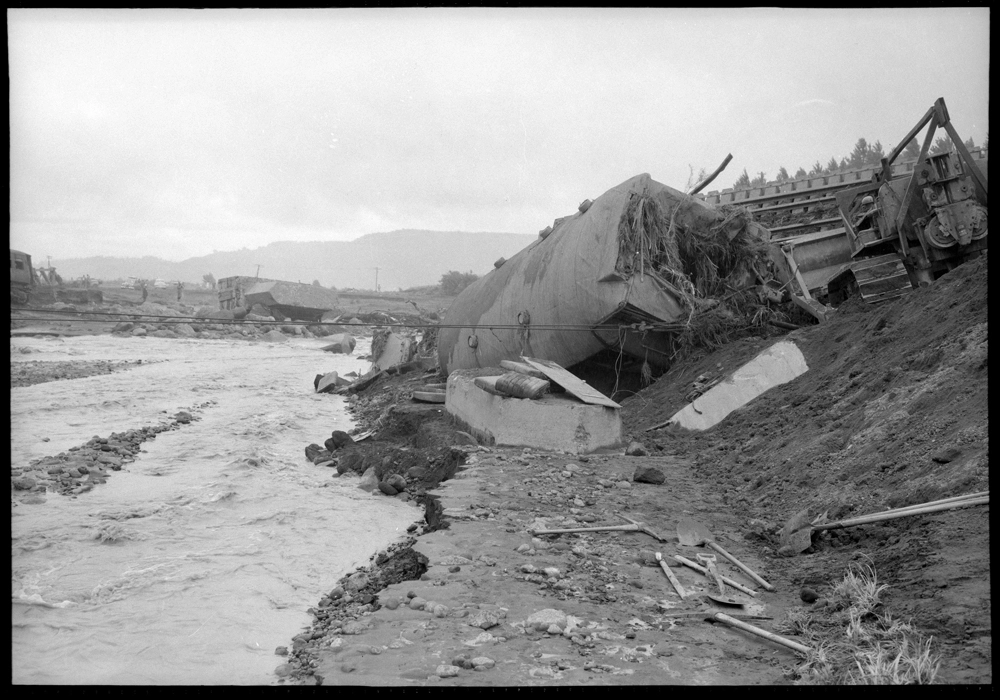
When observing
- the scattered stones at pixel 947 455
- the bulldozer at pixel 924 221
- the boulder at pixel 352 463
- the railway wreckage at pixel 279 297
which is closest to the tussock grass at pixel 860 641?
the scattered stones at pixel 947 455

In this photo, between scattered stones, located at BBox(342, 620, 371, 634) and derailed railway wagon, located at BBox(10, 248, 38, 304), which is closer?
scattered stones, located at BBox(342, 620, 371, 634)

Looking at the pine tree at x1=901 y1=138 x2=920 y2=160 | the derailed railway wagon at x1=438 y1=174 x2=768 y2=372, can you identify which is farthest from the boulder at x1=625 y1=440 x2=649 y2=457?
the pine tree at x1=901 y1=138 x2=920 y2=160

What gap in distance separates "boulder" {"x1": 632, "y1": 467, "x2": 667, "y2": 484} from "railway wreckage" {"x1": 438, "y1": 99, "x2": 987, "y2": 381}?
3.37m

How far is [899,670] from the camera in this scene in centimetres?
300

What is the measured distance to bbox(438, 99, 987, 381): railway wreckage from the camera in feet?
28.1

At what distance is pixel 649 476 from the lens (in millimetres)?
6426

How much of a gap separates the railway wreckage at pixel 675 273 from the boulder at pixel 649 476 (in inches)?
133

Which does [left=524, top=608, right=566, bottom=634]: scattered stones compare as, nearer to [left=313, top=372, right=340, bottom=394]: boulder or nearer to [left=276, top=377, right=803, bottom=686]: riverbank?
[left=276, top=377, right=803, bottom=686]: riverbank

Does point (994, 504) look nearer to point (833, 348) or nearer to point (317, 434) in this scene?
point (833, 348)

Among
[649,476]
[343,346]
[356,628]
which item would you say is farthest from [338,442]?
[343,346]

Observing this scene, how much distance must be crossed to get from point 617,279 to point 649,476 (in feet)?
12.1

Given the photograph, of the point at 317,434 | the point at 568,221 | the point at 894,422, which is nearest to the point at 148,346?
the point at 317,434

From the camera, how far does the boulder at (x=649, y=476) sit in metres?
6.43

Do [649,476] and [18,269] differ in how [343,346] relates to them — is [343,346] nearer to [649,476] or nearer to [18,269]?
[18,269]
